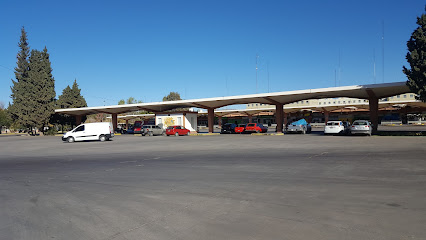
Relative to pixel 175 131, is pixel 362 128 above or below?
above

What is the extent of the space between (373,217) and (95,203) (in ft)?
17.7

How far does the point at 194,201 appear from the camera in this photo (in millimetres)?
6270

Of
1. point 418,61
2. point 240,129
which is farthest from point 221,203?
point 240,129

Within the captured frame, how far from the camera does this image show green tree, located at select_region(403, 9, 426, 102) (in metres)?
24.0

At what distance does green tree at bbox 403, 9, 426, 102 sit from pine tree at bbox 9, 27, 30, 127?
55.8 metres

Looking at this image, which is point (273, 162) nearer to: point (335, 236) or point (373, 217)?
point (373, 217)

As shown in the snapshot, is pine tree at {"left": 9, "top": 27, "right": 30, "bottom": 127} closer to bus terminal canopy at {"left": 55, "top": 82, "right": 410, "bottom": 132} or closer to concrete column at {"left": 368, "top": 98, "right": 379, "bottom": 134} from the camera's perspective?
bus terminal canopy at {"left": 55, "top": 82, "right": 410, "bottom": 132}

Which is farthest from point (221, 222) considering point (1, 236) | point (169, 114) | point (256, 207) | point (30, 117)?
point (30, 117)

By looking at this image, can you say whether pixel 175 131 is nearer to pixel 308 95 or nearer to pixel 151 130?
pixel 151 130

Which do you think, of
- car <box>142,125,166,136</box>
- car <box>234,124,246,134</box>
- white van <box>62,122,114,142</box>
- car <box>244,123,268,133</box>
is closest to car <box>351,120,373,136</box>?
car <box>244,123,268,133</box>

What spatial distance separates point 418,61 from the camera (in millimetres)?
24219

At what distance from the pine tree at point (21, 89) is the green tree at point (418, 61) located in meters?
55.8

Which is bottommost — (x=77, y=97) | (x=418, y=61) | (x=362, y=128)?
(x=362, y=128)

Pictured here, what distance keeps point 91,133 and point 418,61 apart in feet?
104
